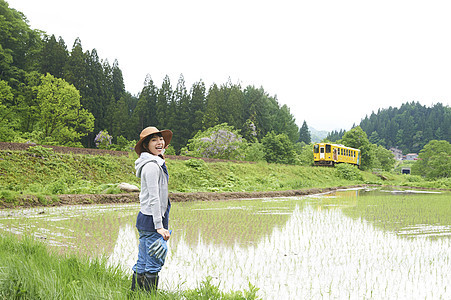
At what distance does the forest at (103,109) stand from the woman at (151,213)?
22639mm

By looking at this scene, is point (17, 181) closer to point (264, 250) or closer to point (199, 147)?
point (264, 250)

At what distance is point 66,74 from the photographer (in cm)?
3888

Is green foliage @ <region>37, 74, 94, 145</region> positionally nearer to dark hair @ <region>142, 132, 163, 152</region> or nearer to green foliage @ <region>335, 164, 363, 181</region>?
green foliage @ <region>335, 164, 363, 181</region>

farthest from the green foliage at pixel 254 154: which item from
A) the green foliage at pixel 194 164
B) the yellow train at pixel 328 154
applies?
the green foliage at pixel 194 164

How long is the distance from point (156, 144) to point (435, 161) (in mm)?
51244

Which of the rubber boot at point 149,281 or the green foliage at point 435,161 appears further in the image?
the green foliage at point 435,161

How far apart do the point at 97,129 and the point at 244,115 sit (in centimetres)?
2681

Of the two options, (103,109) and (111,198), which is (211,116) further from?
(111,198)

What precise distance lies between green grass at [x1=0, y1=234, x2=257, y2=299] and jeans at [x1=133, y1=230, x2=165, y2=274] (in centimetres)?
20

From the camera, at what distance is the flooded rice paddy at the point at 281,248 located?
11.6ft

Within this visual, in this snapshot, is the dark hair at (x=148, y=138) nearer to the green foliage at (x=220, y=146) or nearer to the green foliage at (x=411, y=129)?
the green foliage at (x=220, y=146)

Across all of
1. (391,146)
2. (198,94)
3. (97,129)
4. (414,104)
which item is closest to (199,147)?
(97,129)

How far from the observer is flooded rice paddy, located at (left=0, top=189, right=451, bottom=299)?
354 centimetres

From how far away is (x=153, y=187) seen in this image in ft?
9.15
